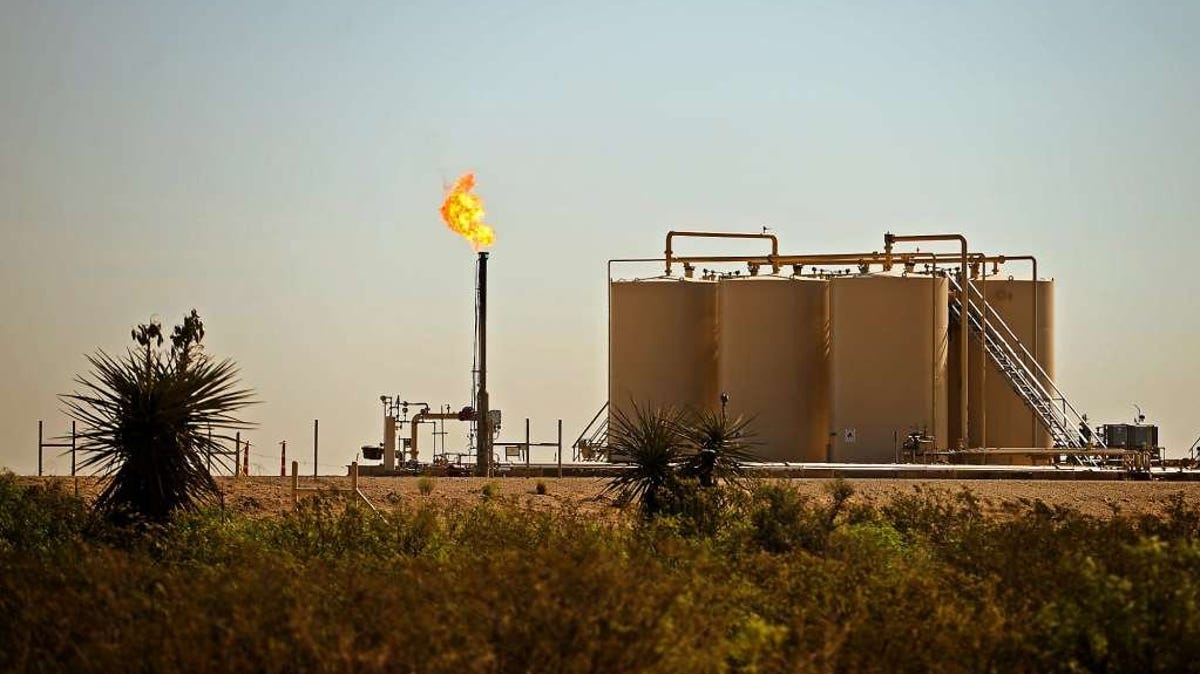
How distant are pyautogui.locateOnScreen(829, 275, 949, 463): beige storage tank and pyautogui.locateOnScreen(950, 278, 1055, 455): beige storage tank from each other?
2026 millimetres

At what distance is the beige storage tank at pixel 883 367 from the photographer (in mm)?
53500

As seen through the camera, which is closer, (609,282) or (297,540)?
(297,540)

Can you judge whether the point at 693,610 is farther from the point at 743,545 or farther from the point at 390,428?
the point at 390,428

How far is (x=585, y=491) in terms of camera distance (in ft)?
140

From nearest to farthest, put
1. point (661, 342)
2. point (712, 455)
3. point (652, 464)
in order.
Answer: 1. point (652, 464)
2. point (712, 455)
3. point (661, 342)

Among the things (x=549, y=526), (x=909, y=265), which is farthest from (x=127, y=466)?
(x=909, y=265)

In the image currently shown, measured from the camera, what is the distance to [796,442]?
55.2 m

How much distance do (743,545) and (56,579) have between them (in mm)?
9990

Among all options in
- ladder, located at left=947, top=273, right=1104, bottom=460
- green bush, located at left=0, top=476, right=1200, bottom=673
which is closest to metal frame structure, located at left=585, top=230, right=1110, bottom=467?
ladder, located at left=947, top=273, right=1104, bottom=460

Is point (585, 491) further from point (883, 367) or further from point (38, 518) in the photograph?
point (38, 518)

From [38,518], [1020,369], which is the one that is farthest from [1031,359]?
[38,518]

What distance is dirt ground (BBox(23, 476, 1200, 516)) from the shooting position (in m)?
38.7

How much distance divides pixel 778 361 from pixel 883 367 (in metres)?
3.09

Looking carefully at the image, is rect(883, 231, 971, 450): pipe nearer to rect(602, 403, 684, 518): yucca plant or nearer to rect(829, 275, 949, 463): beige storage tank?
rect(829, 275, 949, 463): beige storage tank
